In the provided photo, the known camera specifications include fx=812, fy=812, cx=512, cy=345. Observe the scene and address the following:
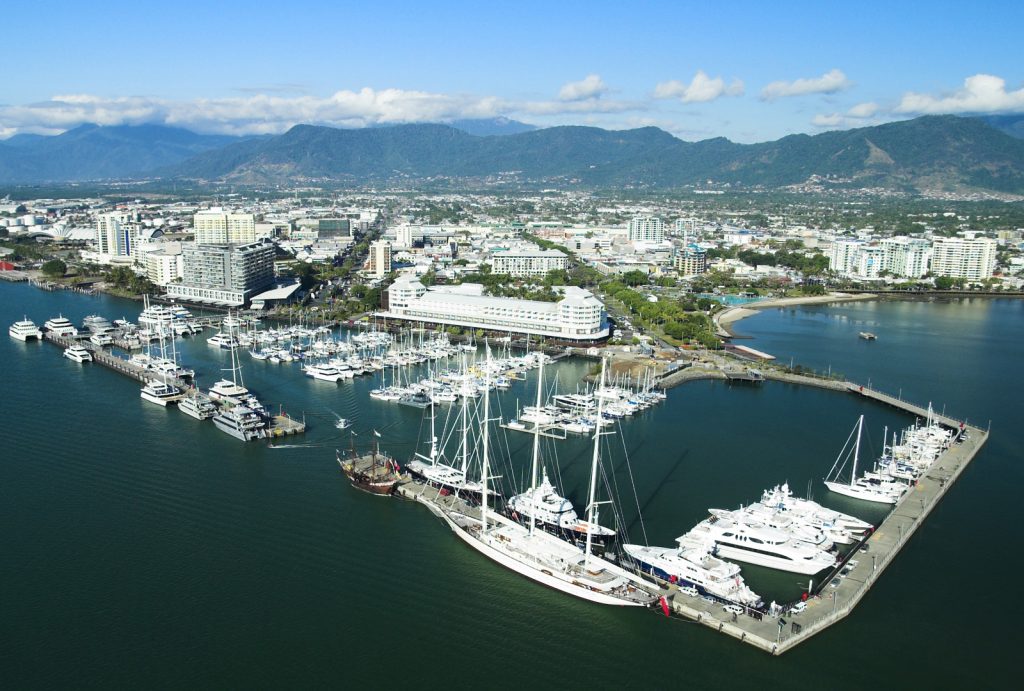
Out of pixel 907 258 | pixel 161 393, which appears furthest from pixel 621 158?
pixel 161 393

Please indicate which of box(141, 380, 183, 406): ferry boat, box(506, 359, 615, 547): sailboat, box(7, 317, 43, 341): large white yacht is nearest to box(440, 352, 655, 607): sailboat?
box(506, 359, 615, 547): sailboat

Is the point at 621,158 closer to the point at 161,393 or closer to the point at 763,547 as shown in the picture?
the point at 161,393

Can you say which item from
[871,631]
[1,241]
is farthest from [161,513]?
[1,241]

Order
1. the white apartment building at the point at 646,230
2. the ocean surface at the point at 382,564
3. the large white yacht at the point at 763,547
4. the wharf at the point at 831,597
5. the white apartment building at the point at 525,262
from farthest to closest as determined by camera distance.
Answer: the white apartment building at the point at 646,230 < the white apartment building at the point at 525,262 < the large white yacht at the point at 763,547 < the wharf at the point at 831,597 < the ocean surface at the point at 382,564

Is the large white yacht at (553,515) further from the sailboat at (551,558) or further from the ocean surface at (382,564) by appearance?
the ocean surface at (382,564)

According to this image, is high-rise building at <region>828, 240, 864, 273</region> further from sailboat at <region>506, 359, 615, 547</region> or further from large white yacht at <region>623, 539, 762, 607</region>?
large white yacht at <region>623, 539, 762, 607</region>

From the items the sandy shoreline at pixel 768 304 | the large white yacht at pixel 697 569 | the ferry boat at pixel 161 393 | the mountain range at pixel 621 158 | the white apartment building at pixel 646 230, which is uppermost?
the mountain range at pixel 621 158

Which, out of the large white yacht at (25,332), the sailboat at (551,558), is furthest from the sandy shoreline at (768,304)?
the large white yacht at (25,332)
